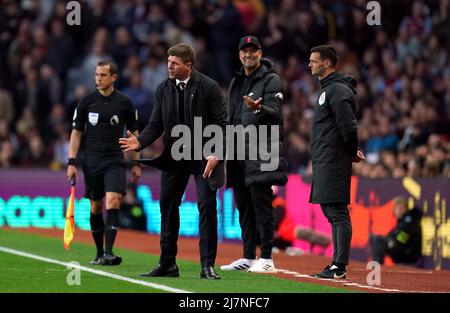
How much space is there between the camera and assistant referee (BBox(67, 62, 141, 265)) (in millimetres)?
13711

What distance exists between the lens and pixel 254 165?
42.4 ft

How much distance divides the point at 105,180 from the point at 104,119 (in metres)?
0.69

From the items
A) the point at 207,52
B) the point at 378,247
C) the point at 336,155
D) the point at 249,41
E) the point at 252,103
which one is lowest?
the point at 378,247

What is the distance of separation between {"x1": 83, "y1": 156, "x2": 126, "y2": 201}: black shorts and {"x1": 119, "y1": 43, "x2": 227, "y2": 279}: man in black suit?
6.50 ft

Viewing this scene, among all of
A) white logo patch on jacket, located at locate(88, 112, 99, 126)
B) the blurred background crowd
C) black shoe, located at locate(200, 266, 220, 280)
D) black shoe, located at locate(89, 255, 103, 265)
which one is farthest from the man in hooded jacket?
the blurred background crowd

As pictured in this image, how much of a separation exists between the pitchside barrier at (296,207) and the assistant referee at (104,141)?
4.03 m

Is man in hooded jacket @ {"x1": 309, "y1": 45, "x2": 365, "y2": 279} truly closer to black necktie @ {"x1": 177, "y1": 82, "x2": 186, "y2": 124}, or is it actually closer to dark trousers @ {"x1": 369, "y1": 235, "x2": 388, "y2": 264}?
black necktie @ {"x1": 177, "y1": 82, "x2": 186, "y2": 124}

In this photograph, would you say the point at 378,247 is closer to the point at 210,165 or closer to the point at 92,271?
the point at 92,271

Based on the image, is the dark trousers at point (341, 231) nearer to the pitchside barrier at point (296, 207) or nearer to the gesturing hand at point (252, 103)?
the gesturing hand at point (252, 103)

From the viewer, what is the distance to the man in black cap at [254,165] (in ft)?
42.3

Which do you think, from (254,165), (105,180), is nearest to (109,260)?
(105,180)

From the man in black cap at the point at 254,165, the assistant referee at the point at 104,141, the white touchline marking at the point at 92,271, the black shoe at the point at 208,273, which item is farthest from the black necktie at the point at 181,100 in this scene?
the assistant referee at the point at 104,141
